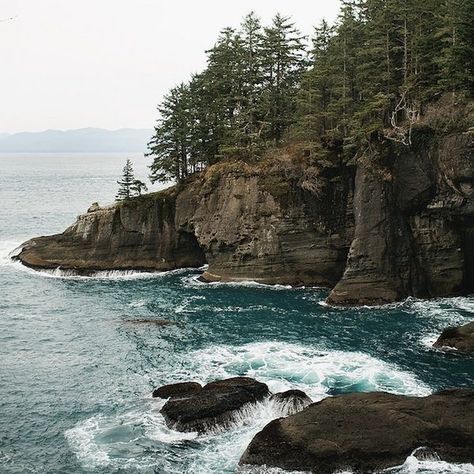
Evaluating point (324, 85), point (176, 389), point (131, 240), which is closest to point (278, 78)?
point (324, 85)

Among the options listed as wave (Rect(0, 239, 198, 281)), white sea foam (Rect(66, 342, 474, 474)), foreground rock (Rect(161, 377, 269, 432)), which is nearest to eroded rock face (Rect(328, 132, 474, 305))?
white sea foam (Rect(66, 342, 474, 474))

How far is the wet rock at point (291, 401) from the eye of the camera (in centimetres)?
2964

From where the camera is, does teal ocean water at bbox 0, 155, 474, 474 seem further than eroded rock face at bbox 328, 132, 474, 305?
No

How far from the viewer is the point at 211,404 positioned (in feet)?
95.8

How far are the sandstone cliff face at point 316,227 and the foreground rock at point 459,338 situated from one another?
10.3 meters

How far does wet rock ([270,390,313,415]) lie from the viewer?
1167 inches

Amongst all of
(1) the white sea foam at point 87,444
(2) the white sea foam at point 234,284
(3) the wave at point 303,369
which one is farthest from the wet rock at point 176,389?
(2) the white sea foam at point 234,284

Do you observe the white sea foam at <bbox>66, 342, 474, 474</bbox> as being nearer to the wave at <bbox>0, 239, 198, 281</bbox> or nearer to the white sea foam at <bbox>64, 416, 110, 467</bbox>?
the white sea foam at <bbox>64, 416, 110, 467</bbox>

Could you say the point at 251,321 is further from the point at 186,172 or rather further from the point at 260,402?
the point at 186,172

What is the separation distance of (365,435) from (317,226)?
33337mm

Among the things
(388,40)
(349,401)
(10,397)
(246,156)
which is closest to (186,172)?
(246,156)

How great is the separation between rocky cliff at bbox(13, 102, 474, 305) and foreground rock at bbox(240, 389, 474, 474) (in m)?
23.1

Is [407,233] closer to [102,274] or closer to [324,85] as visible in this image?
[324,85]

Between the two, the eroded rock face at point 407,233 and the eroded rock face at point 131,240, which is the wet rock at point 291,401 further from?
the eroded rock face at point 131,240
